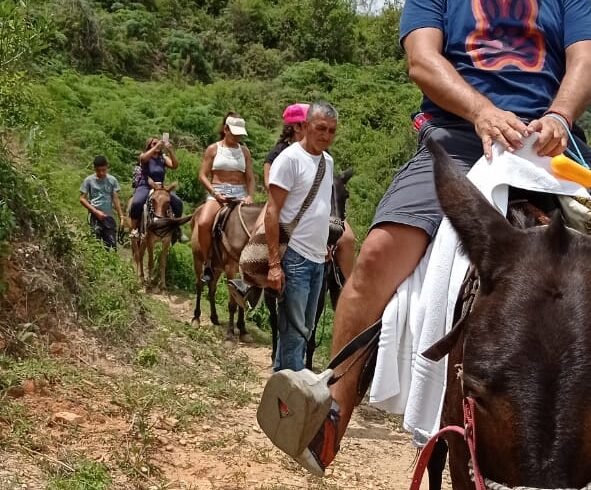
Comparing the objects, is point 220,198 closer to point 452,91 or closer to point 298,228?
point 298,228

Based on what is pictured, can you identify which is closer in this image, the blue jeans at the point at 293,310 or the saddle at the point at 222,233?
the blue jeans at the point at 293,310

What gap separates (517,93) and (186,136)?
62.8 feet

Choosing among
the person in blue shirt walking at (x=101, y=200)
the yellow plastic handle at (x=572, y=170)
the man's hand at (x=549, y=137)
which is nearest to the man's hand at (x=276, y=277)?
the man's hand at (x=549, y=137)

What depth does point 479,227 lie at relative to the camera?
219cm

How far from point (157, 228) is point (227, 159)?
312cm

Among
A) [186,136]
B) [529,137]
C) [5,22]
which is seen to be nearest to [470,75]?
[529,137]

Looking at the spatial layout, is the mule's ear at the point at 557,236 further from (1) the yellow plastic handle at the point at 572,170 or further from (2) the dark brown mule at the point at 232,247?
(2) the dark brown mule at the point at 232,247

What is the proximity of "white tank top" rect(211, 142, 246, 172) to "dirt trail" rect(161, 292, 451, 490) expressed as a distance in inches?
157

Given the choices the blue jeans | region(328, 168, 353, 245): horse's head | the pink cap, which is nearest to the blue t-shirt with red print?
the blue jeans

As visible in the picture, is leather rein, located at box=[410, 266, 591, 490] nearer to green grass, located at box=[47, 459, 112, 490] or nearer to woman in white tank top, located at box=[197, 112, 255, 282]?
green grass, located at box=[47, 459, 112, 490]

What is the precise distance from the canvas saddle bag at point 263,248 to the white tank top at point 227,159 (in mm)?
3244

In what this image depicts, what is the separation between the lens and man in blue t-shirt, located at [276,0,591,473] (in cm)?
299

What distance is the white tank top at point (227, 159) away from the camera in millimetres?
10219

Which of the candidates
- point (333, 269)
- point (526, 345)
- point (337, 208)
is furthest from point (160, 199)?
point (526, 345)
